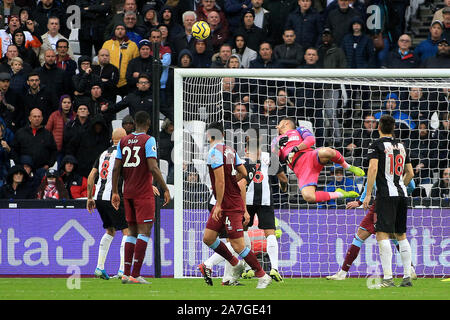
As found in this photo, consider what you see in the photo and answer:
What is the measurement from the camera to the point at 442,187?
15.1 m

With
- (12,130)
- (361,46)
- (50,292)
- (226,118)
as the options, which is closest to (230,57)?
(226,118)

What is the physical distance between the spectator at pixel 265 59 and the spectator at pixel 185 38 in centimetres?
133

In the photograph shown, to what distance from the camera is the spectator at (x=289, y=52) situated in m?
16.9

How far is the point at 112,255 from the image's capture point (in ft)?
48.4

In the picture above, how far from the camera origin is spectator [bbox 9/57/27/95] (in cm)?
1719

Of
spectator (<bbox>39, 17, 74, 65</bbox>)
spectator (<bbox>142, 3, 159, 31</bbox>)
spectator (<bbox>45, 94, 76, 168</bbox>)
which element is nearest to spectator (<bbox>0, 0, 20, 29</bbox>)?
spectator (<bbox>39, 17, 74, 65</bbox>)

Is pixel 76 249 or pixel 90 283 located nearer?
pixel 90 283

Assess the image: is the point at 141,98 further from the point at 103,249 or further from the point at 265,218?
the point at 265,218

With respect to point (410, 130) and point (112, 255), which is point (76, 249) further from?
point (410, 130)

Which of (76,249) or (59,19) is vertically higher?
(59,19)

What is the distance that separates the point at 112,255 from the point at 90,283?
221cm

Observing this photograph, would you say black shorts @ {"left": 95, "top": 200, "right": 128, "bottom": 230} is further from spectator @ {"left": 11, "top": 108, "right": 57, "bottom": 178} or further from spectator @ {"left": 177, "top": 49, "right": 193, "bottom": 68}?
spectator @ {"left": 177, "top": 49, "right": 193, "bottom": 68}

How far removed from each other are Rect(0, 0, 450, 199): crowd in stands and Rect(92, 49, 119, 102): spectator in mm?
18

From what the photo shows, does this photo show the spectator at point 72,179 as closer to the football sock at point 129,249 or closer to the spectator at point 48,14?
the football sock at point 129,249
